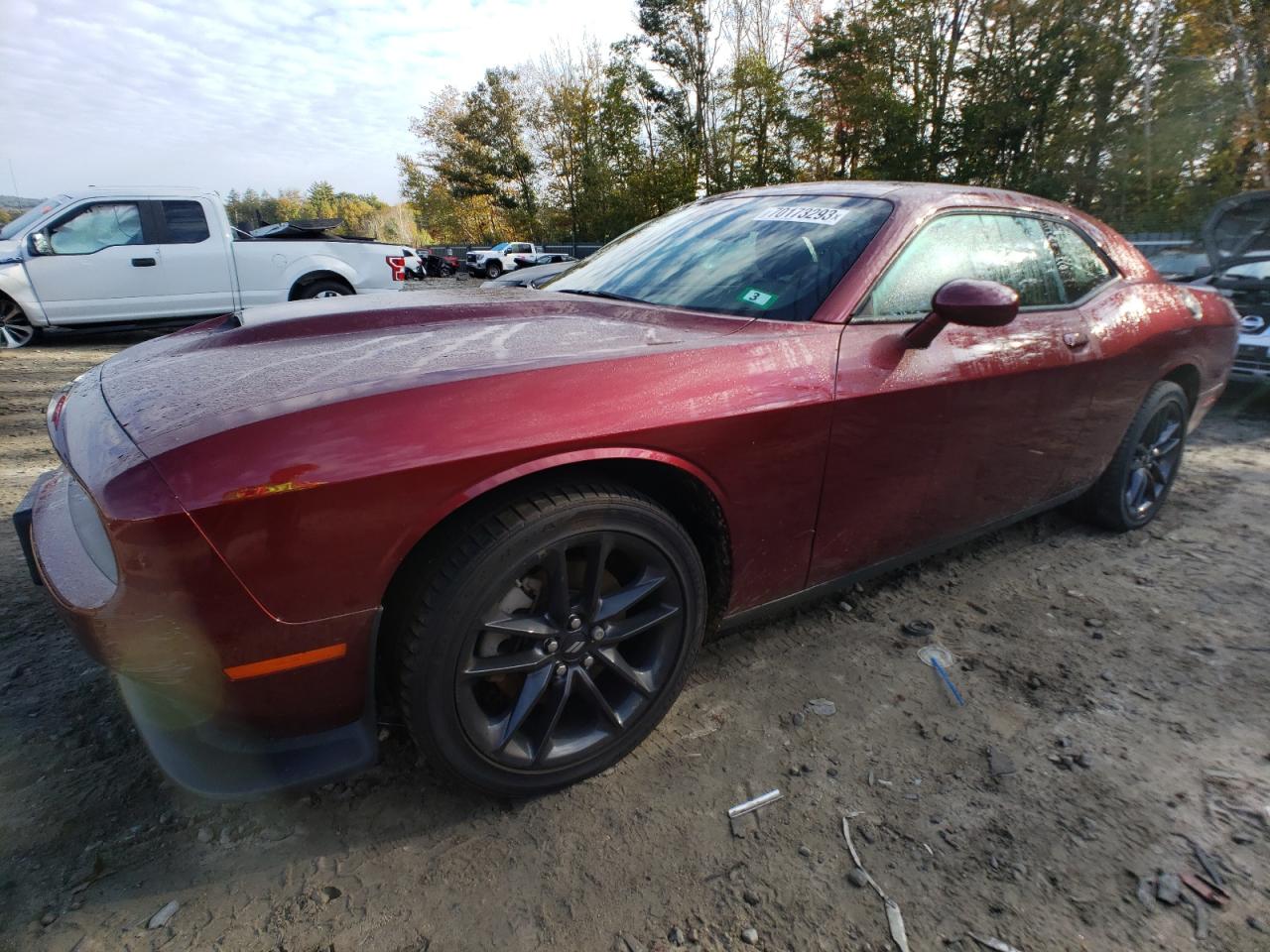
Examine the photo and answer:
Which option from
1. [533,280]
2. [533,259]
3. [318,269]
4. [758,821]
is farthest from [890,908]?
[533,259]

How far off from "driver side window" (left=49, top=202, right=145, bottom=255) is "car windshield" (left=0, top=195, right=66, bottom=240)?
35cm

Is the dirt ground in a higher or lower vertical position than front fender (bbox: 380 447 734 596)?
lower

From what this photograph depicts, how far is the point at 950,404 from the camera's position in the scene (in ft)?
6.91

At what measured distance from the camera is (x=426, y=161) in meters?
43.7

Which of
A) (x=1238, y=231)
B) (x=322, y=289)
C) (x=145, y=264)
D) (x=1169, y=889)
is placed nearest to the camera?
(x=1169, y=889)

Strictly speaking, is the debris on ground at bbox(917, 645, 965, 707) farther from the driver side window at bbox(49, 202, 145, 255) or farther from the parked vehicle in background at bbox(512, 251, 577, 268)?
the parked vehicle in background at bbox(512, 251, 577, 268)

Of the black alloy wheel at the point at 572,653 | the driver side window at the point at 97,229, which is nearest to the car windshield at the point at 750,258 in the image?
the black alloy wheel at the point at 572,653

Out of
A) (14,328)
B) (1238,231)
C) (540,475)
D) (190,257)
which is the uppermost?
(1238,231)

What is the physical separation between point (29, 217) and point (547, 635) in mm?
10102

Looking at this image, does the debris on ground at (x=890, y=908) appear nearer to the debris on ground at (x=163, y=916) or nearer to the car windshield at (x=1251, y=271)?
the debris on ground at (x=163, y=916)

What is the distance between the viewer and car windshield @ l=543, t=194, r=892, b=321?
2043 mm

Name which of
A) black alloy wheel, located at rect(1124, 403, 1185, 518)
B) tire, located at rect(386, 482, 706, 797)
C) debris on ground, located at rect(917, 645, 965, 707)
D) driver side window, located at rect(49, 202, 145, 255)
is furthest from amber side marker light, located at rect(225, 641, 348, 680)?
driver side window, located at rect(49, 202, 145, 255)

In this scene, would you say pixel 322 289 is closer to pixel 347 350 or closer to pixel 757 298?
pixel 347 350

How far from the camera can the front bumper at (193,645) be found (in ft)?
3.90
